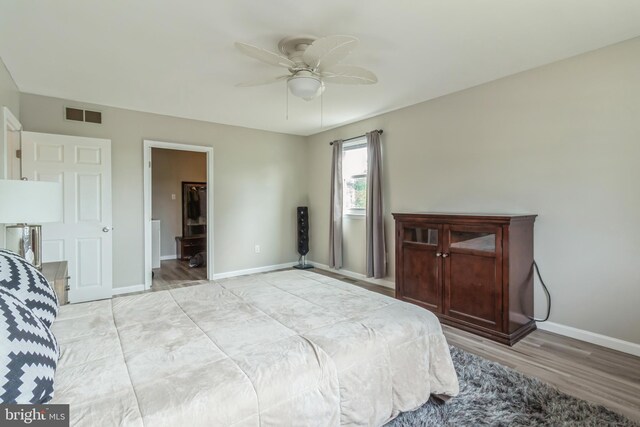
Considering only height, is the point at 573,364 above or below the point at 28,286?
below

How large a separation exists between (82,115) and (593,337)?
5.84 m

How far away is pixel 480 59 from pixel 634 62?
1.10 meters

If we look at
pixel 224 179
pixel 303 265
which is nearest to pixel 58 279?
pixel 224 179

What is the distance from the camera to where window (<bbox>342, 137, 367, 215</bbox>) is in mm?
4840

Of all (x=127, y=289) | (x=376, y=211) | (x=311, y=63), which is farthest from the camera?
(x=376, y=211)

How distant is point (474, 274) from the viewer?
2.91 metres

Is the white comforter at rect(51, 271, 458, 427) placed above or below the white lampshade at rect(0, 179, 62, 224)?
below

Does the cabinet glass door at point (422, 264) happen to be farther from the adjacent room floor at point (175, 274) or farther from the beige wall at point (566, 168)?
the adjacent room floor at point (175, 274)

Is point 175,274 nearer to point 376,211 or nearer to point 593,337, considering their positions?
point 376,211

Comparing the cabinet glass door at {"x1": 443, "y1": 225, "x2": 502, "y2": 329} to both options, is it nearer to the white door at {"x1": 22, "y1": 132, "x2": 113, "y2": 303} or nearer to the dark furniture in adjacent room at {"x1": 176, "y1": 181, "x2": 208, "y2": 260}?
the white door at {"x1": 22, "y1": 132, "x2": 113, "y2": 303}

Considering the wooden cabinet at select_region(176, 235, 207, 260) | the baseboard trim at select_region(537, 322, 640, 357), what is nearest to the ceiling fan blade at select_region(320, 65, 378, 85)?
Result: the baseboard trim at select_region(537, 322, 640, 357)

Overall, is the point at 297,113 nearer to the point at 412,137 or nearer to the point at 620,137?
the point at 412,137

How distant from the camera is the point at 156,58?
2.71 metres

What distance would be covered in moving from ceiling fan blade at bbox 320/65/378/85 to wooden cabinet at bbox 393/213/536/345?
154 centimetres
